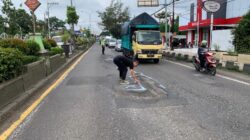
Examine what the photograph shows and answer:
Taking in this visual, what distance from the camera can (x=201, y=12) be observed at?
48156 mm

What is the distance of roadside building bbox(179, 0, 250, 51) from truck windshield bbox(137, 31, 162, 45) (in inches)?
402

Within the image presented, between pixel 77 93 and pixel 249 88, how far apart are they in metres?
5.55

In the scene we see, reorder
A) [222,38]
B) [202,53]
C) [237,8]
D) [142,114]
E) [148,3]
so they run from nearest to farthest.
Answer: [142,114] < [202,53] < [222,38] < [237,8] < [148,3]

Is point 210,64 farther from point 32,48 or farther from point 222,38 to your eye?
point 222,38

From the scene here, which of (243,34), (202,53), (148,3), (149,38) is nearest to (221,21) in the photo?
(148,3)

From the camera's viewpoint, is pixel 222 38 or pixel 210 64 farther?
pixel 222 38

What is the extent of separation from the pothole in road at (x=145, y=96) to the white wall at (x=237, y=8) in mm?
30100

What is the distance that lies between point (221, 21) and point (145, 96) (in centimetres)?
3671

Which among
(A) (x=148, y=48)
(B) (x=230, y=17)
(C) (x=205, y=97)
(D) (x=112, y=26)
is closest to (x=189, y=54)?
(A) (x=148, y=48)

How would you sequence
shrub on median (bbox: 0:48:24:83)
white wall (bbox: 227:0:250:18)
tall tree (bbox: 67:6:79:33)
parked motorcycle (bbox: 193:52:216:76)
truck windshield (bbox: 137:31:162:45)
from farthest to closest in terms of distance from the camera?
tall tree (bbox: 67:6:79:33) → white wall (bbox: 227:0:250:18) → truck windshield (bbox: 137:31:162:45) → parked motorcycle (bbox: 193:52:216:76) → shrub on median (bbox: 0:48:24:83)

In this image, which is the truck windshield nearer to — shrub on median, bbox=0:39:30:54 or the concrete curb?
shrub on median, bbox=0:39:30:54

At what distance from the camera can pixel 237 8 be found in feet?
129

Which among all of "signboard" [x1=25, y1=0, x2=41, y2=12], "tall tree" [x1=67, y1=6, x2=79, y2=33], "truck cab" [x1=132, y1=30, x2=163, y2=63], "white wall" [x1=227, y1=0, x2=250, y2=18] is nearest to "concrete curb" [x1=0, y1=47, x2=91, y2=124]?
"signboard" [x1=25, y1=0, x2=41, y2=12]

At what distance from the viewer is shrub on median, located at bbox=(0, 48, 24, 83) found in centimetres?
734
